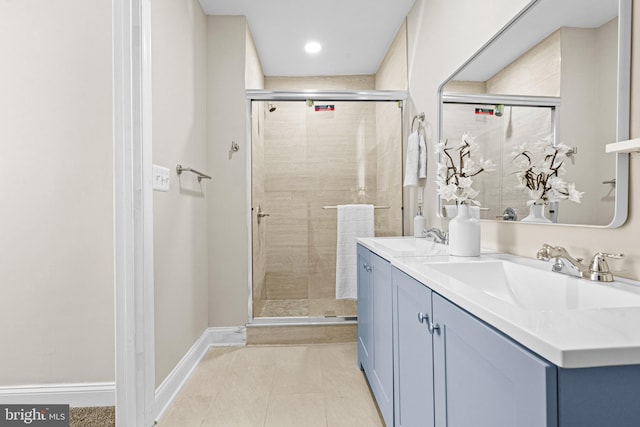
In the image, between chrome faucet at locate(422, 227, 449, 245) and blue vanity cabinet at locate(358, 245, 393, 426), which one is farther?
chrome faucet at locate(422, 227, 449, 245)

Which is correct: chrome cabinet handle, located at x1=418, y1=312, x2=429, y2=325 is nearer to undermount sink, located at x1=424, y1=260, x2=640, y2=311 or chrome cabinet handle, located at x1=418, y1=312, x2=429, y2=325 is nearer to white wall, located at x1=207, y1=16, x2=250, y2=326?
undermount sink, located at x1=424, y1=260, x2=640, y2=311

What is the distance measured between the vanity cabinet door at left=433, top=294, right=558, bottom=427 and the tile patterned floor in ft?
2.99

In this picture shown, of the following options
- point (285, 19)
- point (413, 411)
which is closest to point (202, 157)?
point (285, 19)

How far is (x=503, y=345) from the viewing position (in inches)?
22.8

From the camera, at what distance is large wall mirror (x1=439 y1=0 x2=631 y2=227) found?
0.89 meters

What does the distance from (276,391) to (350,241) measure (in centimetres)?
118

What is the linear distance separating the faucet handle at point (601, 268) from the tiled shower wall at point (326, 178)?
1.75 metres

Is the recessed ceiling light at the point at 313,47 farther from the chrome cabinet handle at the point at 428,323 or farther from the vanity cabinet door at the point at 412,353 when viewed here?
the chrome cabinet handle at the point at 428,323

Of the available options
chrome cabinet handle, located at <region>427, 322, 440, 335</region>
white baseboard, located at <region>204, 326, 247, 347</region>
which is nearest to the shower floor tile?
white baseboard, located at <region>204, 326, 247, 347</region>

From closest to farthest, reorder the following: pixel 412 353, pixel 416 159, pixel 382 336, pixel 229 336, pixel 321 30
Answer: pixel 412 353, pixel 382 336, pixel 416 159, pixel 229 336, pixel 321 30

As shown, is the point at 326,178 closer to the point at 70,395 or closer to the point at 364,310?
the point at 364,310

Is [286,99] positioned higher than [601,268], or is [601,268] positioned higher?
[286,99]

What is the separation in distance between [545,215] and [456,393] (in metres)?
0.74

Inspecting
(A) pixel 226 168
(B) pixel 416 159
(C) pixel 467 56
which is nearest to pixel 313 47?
(A) pixel 226 168
